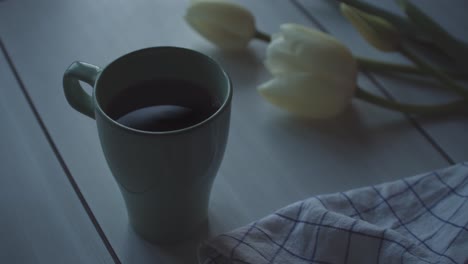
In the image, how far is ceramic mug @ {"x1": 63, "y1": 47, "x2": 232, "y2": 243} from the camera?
44 cm

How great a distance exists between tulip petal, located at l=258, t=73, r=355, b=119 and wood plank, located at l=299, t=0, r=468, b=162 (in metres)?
0.09

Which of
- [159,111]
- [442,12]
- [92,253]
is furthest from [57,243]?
[442,12]

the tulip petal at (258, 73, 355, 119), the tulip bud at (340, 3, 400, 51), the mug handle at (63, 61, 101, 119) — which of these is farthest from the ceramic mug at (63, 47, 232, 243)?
the tulip bud at (340, 3, 400, 51)

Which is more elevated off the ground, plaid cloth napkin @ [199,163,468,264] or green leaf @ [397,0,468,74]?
green leaf @ [397,0,468,74]

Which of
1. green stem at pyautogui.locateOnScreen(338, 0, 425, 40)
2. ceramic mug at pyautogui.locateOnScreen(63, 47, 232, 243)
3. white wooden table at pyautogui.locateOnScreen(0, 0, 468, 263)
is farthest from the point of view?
green stem at pyautogui.locateOnScreen(338, 0, 425, 40)

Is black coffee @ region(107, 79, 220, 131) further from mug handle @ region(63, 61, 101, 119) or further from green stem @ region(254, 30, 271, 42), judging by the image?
green stem @ region(254, 30, 271, 42)

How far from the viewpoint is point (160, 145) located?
1.43 ft

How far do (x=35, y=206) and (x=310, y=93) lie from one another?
269mm

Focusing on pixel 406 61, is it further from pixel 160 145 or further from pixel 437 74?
pixel 160 145

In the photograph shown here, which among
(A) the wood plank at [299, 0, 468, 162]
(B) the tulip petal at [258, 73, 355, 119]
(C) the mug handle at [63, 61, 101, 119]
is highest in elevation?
(C) the mug handle at [63, 61, 101, 119]

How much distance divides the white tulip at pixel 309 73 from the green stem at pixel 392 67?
0.06 meters

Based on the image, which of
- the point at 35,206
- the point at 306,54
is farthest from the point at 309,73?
the point at 35,206

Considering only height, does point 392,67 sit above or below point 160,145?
below

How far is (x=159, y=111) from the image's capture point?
50 centimetres
